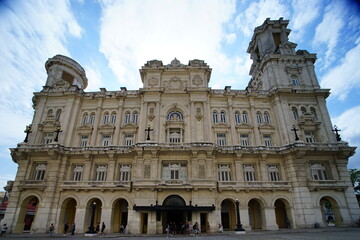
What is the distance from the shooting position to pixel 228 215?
1225 inches

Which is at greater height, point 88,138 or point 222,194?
point 88,138

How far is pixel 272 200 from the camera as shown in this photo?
2886 cm

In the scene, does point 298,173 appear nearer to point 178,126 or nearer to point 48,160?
point 178,126

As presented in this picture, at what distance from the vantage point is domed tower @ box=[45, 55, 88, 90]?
3788 centimetres

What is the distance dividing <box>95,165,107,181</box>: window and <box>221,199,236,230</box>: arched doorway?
18.9 meters

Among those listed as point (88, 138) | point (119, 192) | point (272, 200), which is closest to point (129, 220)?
point (119, 192)

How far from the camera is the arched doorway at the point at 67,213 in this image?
95.9 ft

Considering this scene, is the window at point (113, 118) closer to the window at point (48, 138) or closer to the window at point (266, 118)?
the window at point (48, 138)

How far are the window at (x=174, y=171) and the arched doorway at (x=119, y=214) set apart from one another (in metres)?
8.05

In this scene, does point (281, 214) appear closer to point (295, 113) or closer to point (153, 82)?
point (295, 113)

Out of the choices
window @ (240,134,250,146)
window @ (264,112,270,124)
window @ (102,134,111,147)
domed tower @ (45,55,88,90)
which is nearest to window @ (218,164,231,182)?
window @ (240,134,250,146)

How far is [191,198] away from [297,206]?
14.7m

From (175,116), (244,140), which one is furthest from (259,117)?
(175,116)

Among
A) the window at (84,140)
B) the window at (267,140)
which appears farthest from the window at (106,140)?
the window at (267,140)
